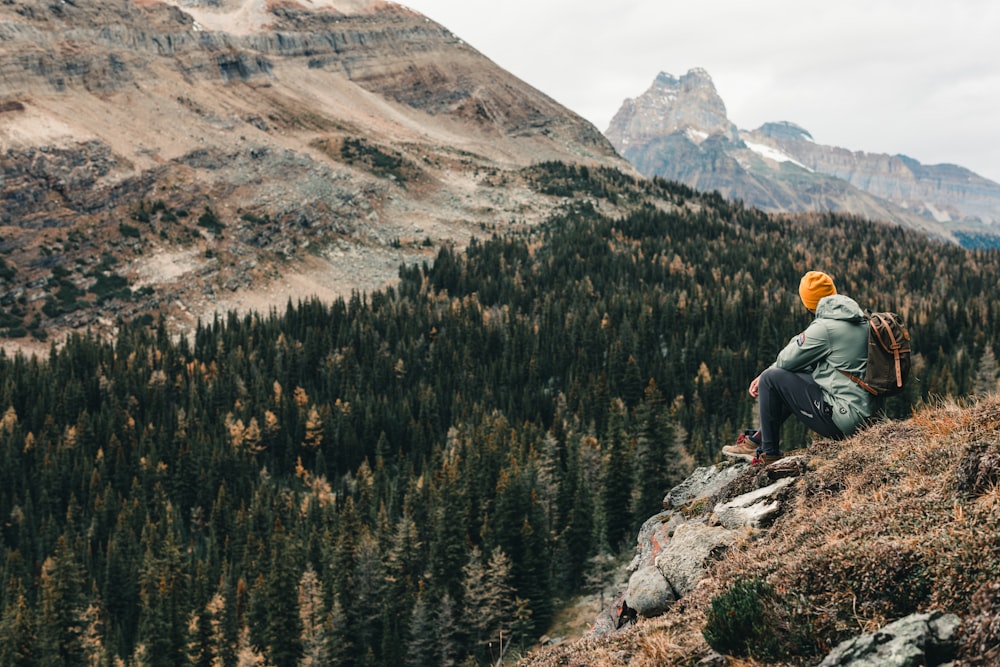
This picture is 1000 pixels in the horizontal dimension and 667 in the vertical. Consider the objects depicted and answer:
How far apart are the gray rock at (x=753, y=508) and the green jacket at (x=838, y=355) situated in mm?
1622

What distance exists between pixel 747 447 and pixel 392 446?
10979 centimetres

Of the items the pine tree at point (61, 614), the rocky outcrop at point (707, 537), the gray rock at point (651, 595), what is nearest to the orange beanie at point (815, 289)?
the rocky outcrop at point (707, 537)

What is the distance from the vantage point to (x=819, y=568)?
29.0 feet

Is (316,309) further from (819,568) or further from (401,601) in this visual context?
(819,568)

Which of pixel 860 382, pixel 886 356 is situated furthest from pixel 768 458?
pixel 886 356

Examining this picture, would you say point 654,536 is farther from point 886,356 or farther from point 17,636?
point 17,636

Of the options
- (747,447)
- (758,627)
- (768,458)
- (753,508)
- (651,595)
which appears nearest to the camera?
(758,627)

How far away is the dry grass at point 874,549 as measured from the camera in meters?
7.76

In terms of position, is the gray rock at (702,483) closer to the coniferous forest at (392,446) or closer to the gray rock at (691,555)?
the gray rock at (691,555)

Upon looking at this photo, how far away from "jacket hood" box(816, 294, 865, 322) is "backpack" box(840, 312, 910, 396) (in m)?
0.32

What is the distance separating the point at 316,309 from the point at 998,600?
522 ft

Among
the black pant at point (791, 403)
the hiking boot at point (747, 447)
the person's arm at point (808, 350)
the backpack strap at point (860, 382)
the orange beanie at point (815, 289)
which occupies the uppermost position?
the orange beanie at point (815, 289)

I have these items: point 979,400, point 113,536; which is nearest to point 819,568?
point 979,400

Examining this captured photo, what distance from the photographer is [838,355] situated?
12844 millimetres
